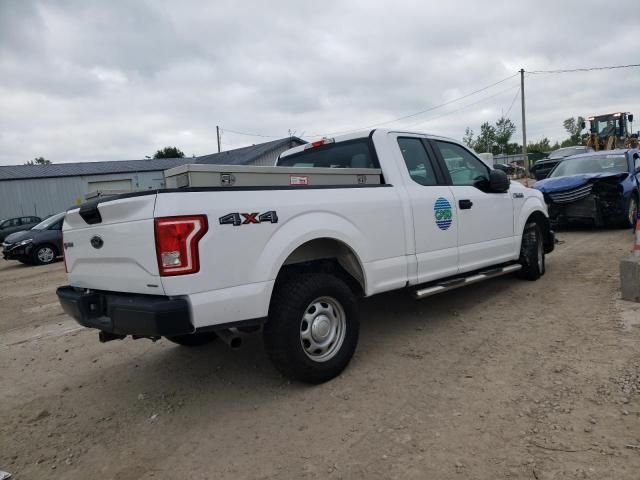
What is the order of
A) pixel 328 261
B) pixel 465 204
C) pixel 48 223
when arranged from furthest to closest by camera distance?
pixel 48 223 → pixel 465 204 → pixel 328 261

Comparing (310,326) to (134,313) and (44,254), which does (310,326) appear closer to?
(134,313)

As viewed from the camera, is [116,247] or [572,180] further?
[572,180]

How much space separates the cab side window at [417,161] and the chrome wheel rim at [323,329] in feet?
5.12

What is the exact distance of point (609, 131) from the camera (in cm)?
2295

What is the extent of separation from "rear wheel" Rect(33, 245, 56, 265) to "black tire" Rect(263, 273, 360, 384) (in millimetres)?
12794

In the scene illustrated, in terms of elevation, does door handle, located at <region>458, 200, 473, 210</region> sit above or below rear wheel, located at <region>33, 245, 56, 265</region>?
above

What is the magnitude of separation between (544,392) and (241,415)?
6.67ft

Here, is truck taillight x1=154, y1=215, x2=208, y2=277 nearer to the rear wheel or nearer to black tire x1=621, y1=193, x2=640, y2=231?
black tire x1=621, y1=193, x2=640, y2=231

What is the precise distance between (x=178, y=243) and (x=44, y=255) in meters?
13.1

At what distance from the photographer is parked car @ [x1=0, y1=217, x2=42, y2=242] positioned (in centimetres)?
2073

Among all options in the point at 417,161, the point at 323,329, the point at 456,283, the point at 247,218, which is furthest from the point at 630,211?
the point at 247,218

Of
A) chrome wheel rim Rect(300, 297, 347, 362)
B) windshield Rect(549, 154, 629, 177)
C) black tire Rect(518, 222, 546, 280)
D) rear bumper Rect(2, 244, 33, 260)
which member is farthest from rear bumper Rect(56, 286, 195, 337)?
rear bumper Rect(2, 244, 33, 260)

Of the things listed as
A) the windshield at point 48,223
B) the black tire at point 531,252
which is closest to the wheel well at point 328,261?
the black tire at point 531,252

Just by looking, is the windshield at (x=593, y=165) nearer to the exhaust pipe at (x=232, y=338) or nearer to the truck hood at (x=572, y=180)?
the truck hood at (x=572, y=180)
